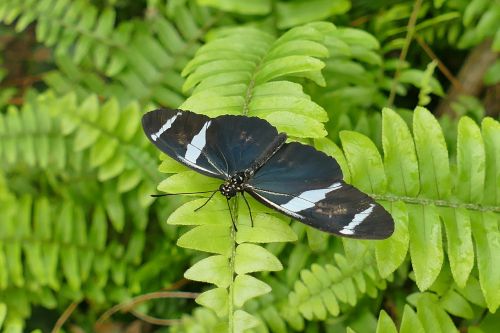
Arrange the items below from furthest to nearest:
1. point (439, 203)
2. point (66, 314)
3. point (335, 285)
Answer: point (66, 314) → point (335, 285) → point (439, 203)

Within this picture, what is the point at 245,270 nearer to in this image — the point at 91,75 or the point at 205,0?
the point at 205,0

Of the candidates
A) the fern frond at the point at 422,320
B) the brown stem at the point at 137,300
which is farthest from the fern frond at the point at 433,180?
the brown stem at the point at 137,300

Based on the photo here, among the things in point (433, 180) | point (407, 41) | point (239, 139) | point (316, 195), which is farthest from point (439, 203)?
point (407, 41)

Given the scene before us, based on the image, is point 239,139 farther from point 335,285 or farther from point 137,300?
point 137,300

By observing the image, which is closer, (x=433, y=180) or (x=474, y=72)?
(x=433, y=180)

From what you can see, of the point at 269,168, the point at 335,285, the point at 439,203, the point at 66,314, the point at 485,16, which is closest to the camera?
the point at 269,168

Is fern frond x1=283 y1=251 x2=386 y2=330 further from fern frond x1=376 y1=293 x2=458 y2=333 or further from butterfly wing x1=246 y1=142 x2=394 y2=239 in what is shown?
butterfly wing x1=246 y1=142 x2=394 y2=239

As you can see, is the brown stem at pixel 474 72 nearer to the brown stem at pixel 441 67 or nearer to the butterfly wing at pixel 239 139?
the brown stem at pixel 441 67
